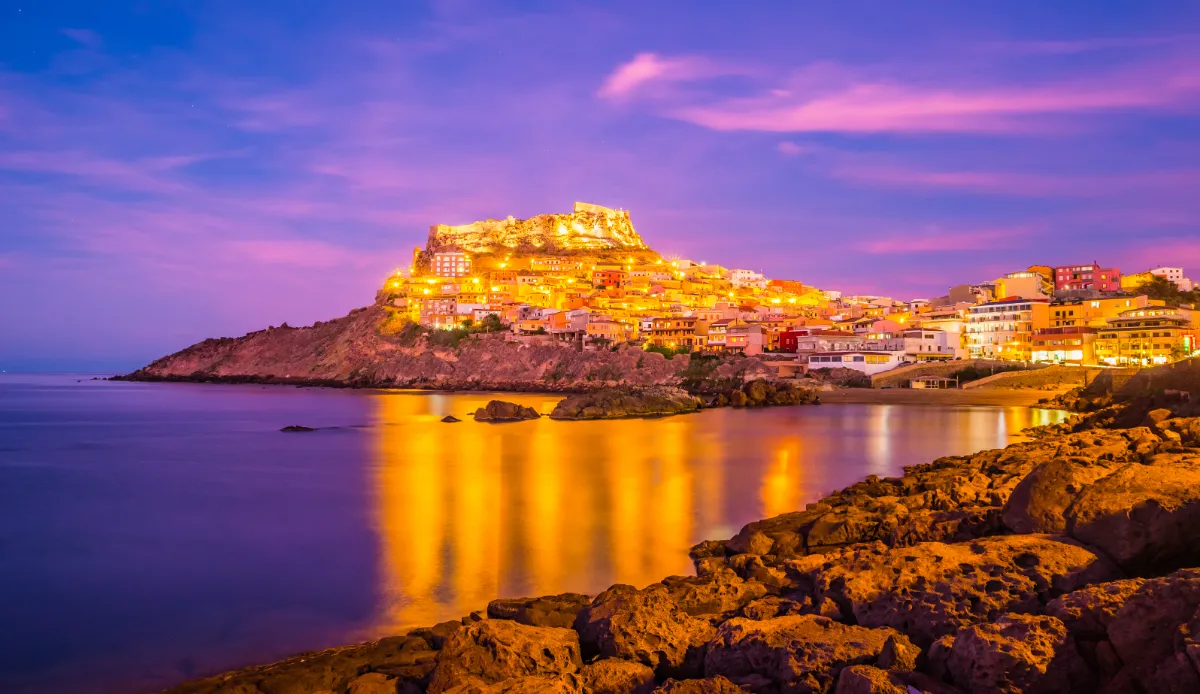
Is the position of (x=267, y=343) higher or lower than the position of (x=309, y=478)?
higher

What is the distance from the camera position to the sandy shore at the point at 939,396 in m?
41.2

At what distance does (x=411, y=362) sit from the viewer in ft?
A: 249

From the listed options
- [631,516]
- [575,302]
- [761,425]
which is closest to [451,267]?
[575,302]

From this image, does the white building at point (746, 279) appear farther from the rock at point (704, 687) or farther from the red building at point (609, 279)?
A: the rock at point (704, 687)

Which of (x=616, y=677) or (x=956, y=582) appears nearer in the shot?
(x=616, y=677)

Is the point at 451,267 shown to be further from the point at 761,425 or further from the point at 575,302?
the point at 761,425

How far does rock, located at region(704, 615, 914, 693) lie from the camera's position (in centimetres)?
430

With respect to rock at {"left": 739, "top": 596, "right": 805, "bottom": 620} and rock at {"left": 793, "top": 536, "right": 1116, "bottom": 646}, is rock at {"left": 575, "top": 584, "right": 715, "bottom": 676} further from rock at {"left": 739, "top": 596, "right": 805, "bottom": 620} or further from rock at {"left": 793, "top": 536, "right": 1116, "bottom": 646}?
rock at {"left": 793, "top": 536, "right": 1116, "bottom": 646}

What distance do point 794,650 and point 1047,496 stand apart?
3.91m

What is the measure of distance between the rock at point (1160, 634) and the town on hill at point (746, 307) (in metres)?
52.5

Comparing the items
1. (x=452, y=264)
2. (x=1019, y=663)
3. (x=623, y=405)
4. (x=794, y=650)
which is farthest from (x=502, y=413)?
(x=452, y=264)

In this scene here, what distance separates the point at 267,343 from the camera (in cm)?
9800

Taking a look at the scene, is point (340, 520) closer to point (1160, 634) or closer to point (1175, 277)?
point (1160, 634)

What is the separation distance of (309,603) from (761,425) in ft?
80.1
